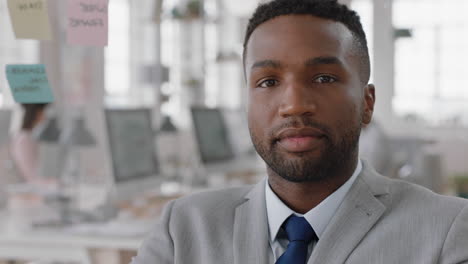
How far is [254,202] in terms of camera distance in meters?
1.23

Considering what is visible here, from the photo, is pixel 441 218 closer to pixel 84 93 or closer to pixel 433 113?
pixel 84 93

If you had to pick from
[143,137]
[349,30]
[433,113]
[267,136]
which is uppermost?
[349,30]

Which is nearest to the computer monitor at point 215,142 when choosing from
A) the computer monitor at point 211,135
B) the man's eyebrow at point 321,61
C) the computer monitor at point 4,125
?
the computer monitor at point 211,135

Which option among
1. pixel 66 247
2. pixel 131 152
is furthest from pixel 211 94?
pixel 66 247

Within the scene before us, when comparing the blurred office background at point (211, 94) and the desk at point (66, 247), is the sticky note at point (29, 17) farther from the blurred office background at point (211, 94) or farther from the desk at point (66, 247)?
the blurred office background at point (211, 94)

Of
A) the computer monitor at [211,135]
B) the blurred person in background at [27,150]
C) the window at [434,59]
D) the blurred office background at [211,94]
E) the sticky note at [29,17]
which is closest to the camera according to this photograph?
the sticky note at [29,17]

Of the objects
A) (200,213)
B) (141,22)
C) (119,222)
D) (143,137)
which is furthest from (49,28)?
(141,22)

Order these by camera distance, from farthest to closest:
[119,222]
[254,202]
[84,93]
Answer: [84,93] < [119,222] < [254,202]

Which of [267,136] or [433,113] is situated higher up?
[267,136]

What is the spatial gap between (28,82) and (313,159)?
692mm

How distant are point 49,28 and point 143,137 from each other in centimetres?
176

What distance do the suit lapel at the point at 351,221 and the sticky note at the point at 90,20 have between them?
2.09ft

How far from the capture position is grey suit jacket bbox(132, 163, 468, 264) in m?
1.04

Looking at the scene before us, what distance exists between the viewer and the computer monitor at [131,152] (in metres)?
2.79
